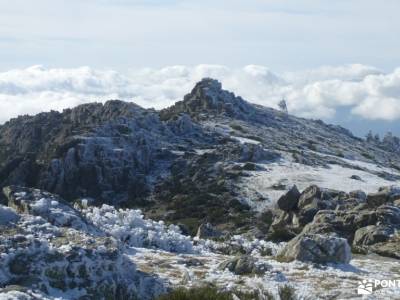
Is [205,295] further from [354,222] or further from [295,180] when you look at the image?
[295,180]

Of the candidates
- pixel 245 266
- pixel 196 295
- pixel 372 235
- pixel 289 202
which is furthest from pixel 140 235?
pixel 289 202

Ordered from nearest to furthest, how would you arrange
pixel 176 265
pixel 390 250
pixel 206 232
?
1. pixel 176 265
2. pixel 390 250
3. pixel 206 232

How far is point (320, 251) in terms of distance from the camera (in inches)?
931

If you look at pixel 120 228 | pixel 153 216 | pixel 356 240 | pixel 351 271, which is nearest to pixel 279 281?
pixel 351 271

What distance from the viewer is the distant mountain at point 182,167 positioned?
8331cm

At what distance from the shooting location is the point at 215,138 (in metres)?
120

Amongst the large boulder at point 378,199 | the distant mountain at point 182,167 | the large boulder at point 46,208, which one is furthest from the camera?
the distant mountain at point 182,167

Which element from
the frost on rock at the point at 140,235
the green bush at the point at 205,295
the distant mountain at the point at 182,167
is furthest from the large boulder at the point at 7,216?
the distant mountain at the point at 182,167

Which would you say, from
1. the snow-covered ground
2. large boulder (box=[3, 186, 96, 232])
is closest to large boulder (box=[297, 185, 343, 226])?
the snow-covered ground

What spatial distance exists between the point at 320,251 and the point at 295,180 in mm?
66940

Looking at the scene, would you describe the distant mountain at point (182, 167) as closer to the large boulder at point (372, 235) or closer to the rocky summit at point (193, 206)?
the rocky summit at point (193, 206)

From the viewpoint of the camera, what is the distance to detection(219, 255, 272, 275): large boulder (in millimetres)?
20969

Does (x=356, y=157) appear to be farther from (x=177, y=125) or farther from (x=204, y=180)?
(x=204, y=180)

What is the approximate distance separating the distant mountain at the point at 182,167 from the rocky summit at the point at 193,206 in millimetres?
302
